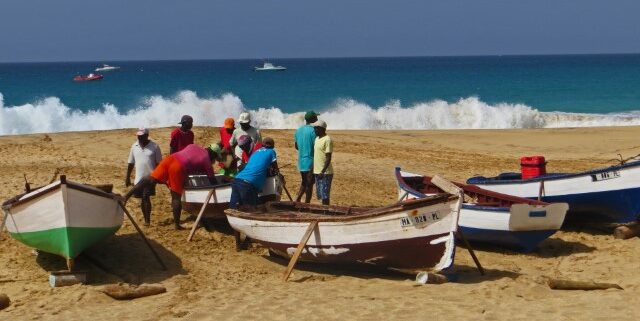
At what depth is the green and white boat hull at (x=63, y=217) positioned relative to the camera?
10008 millimetres

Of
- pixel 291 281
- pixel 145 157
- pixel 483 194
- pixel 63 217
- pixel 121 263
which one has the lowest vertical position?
pixel 291 281

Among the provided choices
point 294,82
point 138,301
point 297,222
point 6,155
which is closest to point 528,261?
point 297,222

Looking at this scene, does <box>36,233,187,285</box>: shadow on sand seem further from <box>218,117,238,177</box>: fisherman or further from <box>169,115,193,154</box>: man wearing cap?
<box>218,117,238,177</box>: fisherman

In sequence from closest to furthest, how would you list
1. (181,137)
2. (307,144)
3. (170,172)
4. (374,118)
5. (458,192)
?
1. (458,192)
2. (170,172)
3. (307,144)
4. (181,137)
5. (374,118)

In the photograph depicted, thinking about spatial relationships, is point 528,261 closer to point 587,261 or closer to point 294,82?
point 587,261

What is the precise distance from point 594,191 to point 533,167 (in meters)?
1.17

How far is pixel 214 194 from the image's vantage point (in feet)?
40.7

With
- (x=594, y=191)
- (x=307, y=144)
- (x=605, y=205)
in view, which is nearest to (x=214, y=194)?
(x=307, y=144)

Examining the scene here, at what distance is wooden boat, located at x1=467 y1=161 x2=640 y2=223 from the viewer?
40.8 feet

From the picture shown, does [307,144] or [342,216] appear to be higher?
[307,144]

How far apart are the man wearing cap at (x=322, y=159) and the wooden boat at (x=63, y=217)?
308cm

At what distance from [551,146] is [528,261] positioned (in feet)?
40.7

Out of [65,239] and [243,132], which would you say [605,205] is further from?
[65,239]

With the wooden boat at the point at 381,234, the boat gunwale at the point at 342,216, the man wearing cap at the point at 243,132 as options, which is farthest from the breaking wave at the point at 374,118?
the wooden boat at the point at 381,234
